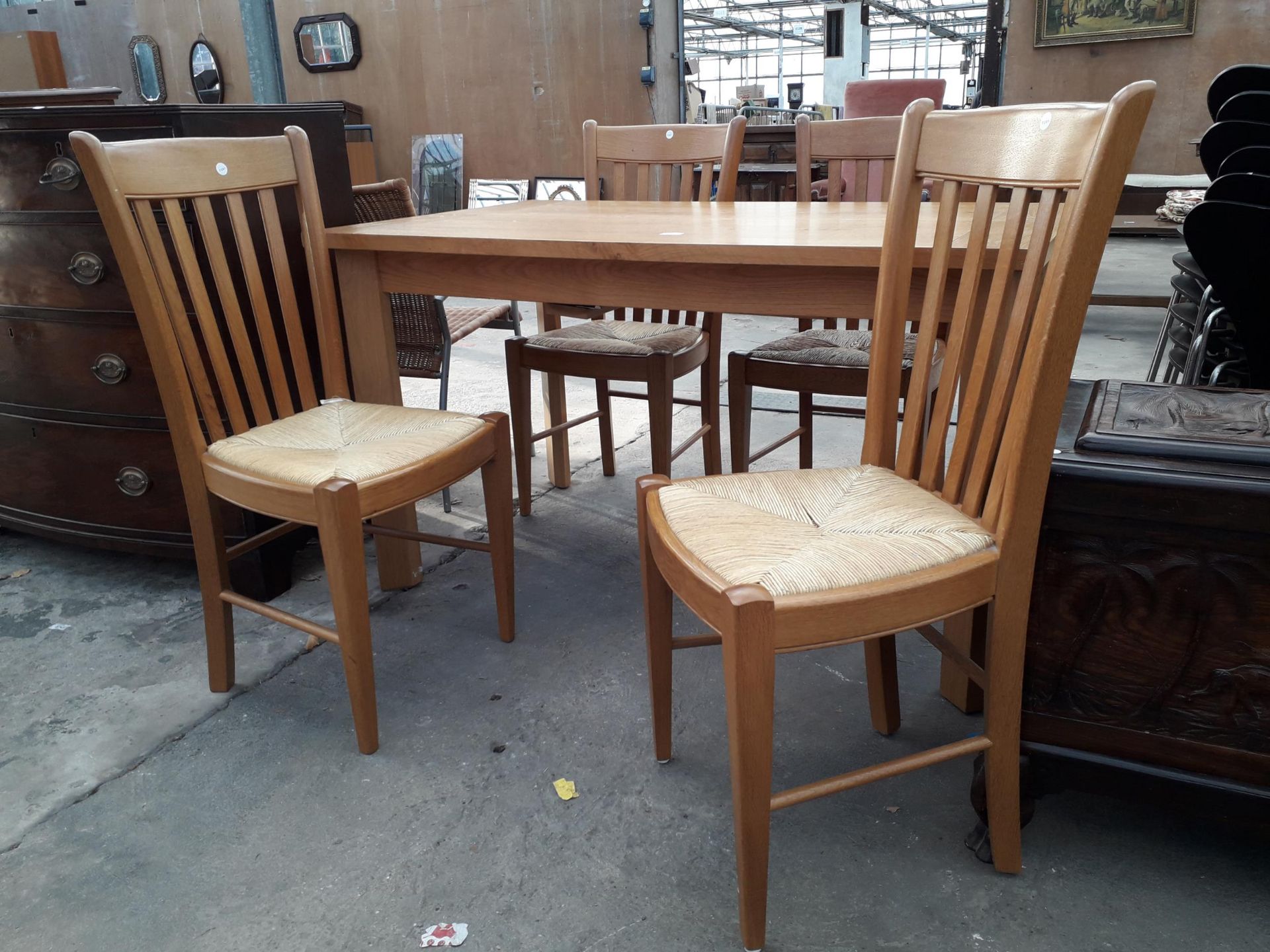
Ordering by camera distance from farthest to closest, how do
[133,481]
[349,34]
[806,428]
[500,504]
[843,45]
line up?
1. [843,45]
2. [349,34]
3. [806,428]
4. [133,481]
5. [500,504]

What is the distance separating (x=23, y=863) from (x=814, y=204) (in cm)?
214

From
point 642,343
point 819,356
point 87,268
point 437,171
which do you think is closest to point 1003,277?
point 819,356

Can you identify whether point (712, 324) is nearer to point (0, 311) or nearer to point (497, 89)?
point (0, 311)

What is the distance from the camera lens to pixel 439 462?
5.60 ft

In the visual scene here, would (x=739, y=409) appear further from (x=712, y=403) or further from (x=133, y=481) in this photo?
(x=133, y=481)

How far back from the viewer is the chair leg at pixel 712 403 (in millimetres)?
2582

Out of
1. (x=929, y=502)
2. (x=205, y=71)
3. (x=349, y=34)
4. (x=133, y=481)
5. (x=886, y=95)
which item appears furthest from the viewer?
(x=205, y=71)

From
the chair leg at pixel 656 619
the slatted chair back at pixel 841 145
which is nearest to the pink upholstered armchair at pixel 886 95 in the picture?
the slatted chair back at pixel 841 145

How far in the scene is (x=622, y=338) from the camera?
2543 millimetres

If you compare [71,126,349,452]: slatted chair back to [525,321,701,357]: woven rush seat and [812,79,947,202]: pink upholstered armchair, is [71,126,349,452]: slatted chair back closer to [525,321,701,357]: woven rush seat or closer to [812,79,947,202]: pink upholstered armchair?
[525,321,701,357]: woven rush seat

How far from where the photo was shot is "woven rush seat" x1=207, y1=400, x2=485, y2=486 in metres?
1.63

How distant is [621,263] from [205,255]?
38.4 inches

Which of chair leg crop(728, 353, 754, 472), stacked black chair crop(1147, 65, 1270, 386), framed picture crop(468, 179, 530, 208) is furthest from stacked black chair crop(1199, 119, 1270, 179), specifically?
framed picture crop(468, 179, 530, 208)

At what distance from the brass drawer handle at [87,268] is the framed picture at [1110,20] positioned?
23.1 feet
